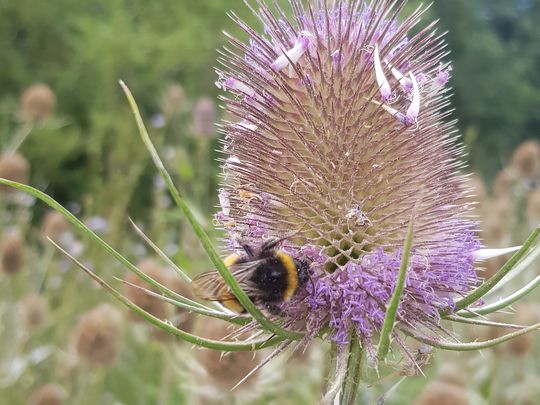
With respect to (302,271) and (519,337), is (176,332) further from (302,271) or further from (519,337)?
(519,337)

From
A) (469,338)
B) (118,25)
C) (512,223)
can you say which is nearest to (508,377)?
(469,338)

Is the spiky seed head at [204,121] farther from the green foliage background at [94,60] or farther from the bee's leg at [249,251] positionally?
the green foliage background at [94,60]

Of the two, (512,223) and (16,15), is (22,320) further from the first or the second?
(16,15)

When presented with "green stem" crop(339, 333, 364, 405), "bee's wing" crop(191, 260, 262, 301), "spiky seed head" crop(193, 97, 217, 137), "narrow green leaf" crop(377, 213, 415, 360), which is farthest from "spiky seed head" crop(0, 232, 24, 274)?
"narrow green leaf" crop(377, 213, 415, 360)

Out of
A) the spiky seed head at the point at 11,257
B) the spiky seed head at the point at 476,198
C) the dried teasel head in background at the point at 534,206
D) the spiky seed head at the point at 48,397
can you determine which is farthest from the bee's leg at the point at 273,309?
the dried teasel head in background at the point at 534,206

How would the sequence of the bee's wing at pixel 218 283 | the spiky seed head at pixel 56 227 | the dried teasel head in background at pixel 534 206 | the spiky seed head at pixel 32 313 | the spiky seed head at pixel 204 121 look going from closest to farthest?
the bee's wing at pixel 218 283 → the spiky seed head at pixel 32 313 → the spiky seed head at pixel 56 227 → the dried teasel head in background at pixel 534 206 → the spiky seed head at pixel 204 121
